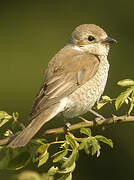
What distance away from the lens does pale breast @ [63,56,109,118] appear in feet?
13.8

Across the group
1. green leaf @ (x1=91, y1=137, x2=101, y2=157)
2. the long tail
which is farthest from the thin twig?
green leaf @ (x1=91, y1=137, x2=101, y2=157)

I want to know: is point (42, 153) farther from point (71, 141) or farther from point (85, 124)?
point (85, 124)

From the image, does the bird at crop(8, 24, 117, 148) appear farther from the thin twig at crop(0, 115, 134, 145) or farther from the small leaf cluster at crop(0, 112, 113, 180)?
the small leaf cluster at crop(0, 112, 113, 180)

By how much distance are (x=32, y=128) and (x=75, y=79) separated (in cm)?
82

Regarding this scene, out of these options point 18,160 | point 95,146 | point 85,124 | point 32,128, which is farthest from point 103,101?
point 18,160

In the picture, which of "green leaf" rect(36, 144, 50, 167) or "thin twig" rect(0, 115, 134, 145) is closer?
"green leaf" rect(36, 144, 50, 167)

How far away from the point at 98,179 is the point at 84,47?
10.0ft

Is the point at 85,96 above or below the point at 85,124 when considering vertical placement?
below

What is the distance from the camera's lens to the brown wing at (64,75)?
3986 mm

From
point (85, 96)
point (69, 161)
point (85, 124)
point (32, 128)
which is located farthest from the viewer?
point (85, 96)

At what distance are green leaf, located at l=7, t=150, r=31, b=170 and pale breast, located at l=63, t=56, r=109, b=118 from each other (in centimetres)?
95

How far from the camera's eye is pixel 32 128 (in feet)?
11.7

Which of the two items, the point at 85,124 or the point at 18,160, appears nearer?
the point at 18,160

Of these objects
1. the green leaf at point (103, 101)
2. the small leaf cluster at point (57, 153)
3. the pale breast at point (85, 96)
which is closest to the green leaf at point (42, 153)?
the small leaf cluster at point (57, 153)
